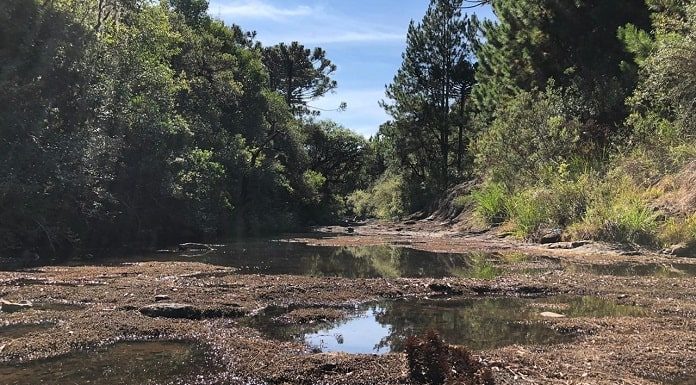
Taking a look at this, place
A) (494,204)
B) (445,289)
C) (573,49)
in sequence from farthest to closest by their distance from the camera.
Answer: (573,49) < (494,204) < (445,289)

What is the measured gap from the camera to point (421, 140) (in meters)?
44.9

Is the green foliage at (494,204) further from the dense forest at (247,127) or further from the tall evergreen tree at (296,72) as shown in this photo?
the tall evergreen tree at (296,72)

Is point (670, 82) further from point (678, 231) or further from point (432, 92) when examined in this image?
point (432, 92)

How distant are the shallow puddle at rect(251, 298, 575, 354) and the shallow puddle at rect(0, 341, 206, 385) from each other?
1.08 metres

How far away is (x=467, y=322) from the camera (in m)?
6.07

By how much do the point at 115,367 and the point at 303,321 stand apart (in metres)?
2.21

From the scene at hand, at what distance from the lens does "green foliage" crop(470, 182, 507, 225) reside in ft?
75.5

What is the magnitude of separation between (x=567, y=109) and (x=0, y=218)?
1974 cm

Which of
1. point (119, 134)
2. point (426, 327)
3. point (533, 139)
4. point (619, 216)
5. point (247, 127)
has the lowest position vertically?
point (426, 327)

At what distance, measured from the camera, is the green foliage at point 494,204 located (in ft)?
75.5

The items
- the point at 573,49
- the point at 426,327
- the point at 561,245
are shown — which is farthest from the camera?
the point at 573,49

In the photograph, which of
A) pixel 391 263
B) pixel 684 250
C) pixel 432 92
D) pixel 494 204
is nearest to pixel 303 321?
pixel 391 263

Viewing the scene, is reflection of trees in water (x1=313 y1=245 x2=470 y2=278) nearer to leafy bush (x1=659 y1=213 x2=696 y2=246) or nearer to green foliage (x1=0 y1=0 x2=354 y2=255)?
leafy bush (x1=659 y1=213 x2=696 y2=246)

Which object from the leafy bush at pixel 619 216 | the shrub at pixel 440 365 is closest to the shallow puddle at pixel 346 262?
the leafy bush at pixel 619 216
